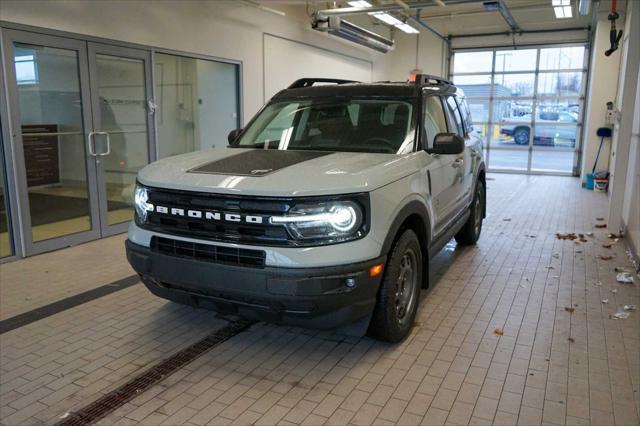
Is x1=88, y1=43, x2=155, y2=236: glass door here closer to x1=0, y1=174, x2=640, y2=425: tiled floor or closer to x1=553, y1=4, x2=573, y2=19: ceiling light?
x1=0, y1=174, x2=640, y2=425: tiled floor

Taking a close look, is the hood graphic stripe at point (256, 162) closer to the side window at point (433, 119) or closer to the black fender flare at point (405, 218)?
the black fender flare at point (405, 218)

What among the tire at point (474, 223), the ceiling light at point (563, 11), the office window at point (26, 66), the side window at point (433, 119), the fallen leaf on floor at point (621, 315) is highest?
the ceiling light at point (563, 11)

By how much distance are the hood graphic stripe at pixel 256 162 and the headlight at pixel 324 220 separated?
373mm

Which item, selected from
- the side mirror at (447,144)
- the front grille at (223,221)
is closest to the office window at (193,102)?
the front grille at (223,221)

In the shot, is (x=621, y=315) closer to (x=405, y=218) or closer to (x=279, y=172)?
(x=405, y=218)

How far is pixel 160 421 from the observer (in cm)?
259

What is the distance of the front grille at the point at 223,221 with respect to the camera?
2768 mm

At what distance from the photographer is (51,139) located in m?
5.84

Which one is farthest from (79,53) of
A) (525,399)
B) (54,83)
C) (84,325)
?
(525,399)

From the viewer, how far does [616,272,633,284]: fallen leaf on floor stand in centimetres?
476

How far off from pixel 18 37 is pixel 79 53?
743mm

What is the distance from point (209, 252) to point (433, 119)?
2.24 m

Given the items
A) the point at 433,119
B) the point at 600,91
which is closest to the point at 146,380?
the point at 433,119

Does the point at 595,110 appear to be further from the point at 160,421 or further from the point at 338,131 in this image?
the point at 160,421
